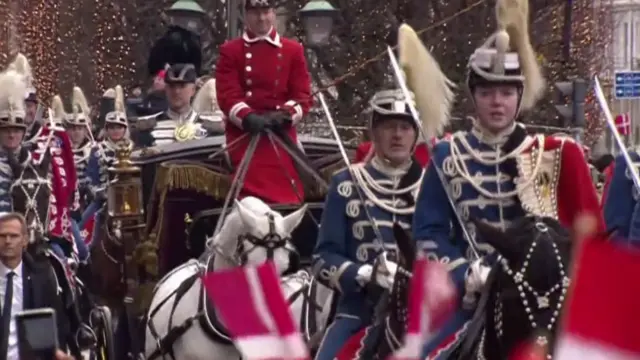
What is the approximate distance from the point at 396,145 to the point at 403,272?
1.39 meters

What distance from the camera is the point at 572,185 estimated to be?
7.80 meters

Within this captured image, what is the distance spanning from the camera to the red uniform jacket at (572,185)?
7.77 meters

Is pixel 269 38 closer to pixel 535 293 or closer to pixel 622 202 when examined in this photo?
pixel 622 202

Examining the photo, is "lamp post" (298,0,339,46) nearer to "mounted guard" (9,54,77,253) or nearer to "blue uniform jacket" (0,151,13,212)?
"mounted guard" (9,54,77,253)

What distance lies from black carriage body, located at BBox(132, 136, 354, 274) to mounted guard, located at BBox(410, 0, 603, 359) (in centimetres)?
527

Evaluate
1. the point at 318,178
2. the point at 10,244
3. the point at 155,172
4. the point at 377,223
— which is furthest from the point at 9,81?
the point at 377,223

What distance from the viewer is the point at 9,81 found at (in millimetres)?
15828

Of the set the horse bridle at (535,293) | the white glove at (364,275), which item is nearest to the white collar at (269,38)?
the white glove at (364,275)

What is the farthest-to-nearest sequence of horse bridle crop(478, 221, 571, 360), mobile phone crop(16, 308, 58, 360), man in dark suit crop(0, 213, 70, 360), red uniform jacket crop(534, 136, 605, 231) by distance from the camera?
1. man in dark suit crop(0, 213, 70, 360)
2. mobile phone crop(16, 308, 58, 360)
3. red uniform jacket crop(534, 136, 605, 231)
4. horse bridle crop(478, 221, 571, 360)

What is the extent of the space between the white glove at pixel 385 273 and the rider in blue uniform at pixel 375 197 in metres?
0.56

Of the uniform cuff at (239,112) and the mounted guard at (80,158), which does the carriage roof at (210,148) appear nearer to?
the uniform cuff at (239,112)

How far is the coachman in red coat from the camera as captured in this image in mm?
13562

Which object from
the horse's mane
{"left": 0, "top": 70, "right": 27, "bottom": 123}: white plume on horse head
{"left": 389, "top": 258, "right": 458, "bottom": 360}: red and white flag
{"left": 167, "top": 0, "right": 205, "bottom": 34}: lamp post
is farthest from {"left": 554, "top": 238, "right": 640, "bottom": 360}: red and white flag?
{"left": 167, "top": 0, "right": 205, "bottom": 34}: lamp post

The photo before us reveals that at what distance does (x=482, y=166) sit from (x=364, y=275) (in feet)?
3.86
